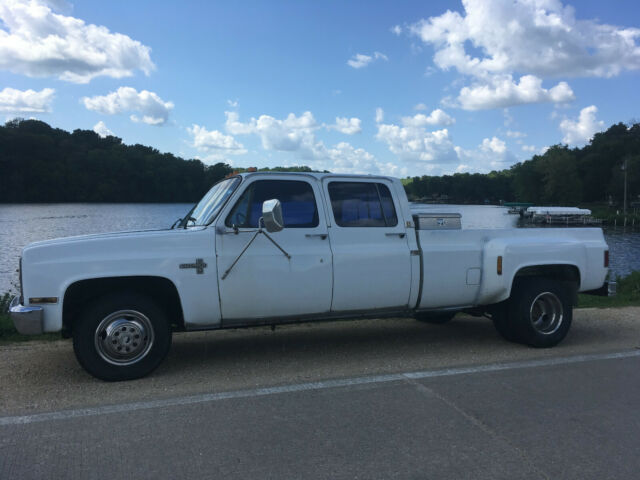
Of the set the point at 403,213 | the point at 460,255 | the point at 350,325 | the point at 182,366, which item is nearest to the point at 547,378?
the point at 460,255

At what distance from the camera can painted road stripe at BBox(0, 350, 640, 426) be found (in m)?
4.13

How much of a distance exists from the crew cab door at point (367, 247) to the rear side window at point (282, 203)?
228mm

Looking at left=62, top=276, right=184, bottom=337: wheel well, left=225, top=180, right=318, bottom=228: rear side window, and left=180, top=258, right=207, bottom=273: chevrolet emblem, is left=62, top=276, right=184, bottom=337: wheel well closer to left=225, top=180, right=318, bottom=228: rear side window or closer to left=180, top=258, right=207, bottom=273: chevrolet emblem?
left=180, top=258, right=207, bottom=273: chevrolet emblem

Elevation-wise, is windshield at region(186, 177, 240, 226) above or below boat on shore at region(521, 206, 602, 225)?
above

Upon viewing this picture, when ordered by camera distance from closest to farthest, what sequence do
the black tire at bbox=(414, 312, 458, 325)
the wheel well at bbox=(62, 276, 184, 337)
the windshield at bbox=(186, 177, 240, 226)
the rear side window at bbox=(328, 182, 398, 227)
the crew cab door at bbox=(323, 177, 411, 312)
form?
the wheel well at bbox=(62, 276, 184, 337), the windshield at bbox=(186, 177, 240, 226), the crew cab door at bbox=(323, 177, 411, 312), the rear side window at bbox=(328, 182, 398, 227), the black tire at bbox=(414, 312, 458, 325)

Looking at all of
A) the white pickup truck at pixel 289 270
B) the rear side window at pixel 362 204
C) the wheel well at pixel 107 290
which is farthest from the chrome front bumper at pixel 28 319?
the rear side window at pixel 362 204

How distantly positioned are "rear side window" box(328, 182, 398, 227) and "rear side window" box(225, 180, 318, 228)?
268 mm

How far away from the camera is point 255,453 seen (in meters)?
3.46

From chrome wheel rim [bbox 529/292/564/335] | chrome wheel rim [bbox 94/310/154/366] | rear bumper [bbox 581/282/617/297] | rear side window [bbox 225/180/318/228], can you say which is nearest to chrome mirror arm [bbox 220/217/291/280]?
rear side window [bbox 225/180/318/228]

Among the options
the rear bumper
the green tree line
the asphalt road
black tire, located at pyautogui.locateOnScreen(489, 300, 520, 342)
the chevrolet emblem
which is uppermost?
the green tree line

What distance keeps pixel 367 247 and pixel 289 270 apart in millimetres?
904

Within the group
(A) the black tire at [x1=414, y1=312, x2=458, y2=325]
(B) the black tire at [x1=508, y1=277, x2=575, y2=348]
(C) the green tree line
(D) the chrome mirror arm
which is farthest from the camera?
(C) the green tree line

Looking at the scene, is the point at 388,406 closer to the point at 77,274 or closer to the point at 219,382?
the point at 219,382

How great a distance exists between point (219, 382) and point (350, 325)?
3020 millimetres
